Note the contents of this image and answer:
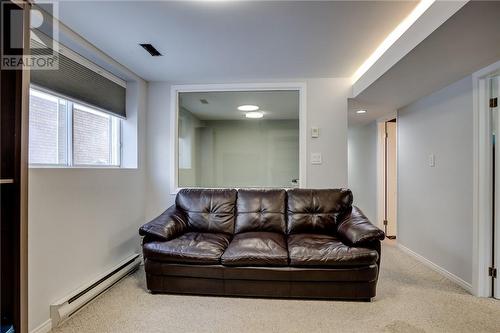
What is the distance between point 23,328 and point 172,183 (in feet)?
7.45

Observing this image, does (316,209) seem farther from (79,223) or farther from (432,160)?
(79,223)

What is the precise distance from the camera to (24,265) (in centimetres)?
136

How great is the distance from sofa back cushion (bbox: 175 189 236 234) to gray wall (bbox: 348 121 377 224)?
9.79ft

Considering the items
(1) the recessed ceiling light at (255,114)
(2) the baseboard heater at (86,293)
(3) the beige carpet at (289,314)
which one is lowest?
(3) the beige carpet at (289,314)

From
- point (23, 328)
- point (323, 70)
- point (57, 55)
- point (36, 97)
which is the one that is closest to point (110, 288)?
point (23, 328)

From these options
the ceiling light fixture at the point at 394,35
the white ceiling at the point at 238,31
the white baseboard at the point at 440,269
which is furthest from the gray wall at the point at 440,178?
the white ceiling at the point at 238,31

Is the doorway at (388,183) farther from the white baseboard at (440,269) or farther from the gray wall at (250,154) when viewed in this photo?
the gray wall at (250,154)

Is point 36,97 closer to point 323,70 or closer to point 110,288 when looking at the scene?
point 110,288

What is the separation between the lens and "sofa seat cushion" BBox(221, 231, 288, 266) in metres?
2.33

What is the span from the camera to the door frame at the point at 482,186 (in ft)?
7.81

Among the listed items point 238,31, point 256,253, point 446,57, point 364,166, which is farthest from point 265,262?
point 364,166

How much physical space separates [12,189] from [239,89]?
269 cm

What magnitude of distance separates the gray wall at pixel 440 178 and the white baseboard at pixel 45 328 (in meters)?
3.50

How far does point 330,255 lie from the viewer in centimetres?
229
